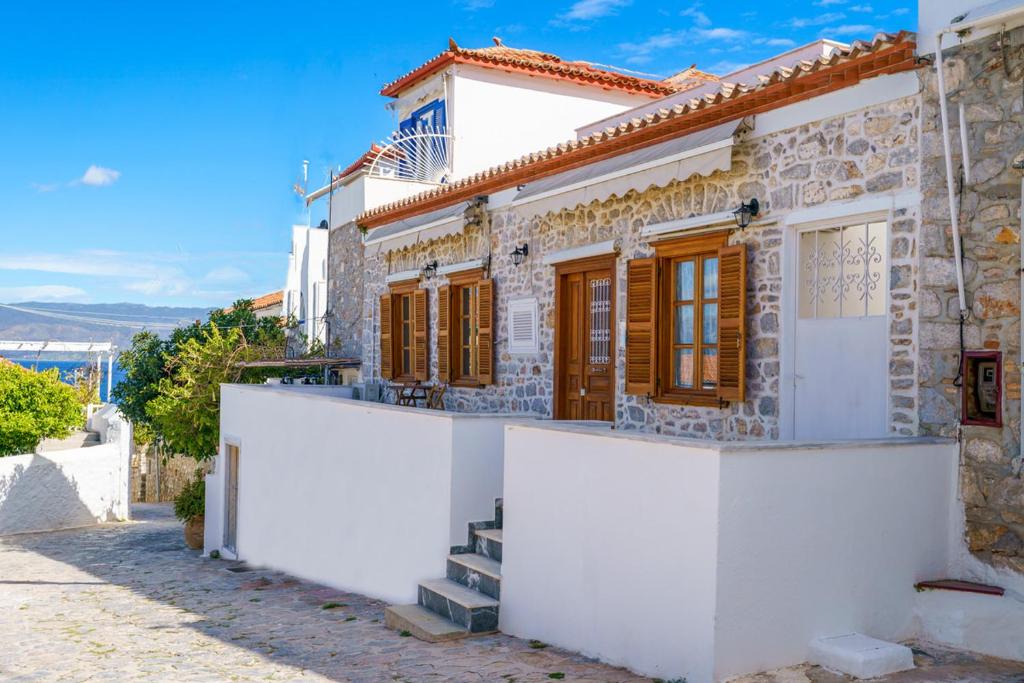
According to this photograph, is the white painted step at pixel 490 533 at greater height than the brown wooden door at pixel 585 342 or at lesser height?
lesser

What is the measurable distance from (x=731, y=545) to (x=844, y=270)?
9.75 feet

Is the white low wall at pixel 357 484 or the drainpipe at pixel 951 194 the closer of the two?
the drainpipe at pixel 951 194

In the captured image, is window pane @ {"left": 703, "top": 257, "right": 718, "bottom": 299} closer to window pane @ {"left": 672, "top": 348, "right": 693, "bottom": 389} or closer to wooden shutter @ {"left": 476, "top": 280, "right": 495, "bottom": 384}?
window pane @ {"left": 672, "top": 348, "right": 693, "bottom": 389}

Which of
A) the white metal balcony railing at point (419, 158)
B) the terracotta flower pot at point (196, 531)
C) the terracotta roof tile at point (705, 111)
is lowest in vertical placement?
the terracotta flower pot at point (196, 531)

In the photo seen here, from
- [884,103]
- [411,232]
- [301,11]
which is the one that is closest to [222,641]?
[411,232]

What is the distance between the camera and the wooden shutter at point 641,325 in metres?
8.96

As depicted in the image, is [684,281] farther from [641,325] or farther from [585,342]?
[585,342]

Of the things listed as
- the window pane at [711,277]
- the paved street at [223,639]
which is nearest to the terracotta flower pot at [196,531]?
the paved street at [223,639]

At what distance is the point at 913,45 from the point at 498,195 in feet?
20.0

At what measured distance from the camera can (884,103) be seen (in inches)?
271

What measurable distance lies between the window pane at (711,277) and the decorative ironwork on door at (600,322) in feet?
5.34

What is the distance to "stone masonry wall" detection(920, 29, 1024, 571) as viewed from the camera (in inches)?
237

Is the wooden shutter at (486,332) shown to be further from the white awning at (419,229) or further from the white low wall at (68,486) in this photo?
the white low wall at (68,486)

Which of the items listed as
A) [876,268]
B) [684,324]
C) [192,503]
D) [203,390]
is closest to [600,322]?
[684,324]
